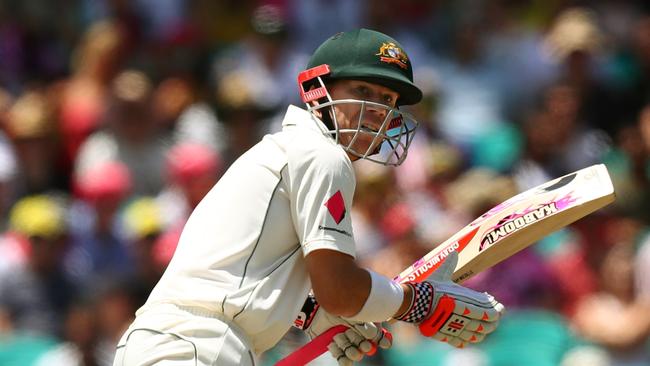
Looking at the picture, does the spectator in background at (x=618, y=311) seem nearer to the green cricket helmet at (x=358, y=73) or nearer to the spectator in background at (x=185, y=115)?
the spectator in background at (x=185, y=115)

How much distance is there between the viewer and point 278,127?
7.75m

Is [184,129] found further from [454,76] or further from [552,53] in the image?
[552,53]

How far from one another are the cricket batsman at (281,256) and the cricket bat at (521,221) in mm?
428

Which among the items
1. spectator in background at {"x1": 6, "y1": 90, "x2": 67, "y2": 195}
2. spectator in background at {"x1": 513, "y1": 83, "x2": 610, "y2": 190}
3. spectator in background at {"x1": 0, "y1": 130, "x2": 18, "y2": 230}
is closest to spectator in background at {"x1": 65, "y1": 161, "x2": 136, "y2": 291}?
spectator in background at {"x1": 6, "y1": 90, "x2": 67, "y2": 195}

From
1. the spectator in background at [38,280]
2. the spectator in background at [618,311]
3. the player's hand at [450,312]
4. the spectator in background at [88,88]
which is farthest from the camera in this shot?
the spectator in background at [88,88]

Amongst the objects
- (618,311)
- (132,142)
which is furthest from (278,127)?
(618,311)

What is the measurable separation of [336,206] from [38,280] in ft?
12.8

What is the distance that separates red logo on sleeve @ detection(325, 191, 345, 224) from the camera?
359cm

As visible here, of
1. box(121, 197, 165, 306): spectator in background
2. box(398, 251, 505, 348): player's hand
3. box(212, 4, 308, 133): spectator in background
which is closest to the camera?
box(398, 251, 505, 348): player's hand

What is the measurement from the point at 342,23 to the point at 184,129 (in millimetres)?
1480

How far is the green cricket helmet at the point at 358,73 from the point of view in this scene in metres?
3.88

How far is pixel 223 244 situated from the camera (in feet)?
12.0

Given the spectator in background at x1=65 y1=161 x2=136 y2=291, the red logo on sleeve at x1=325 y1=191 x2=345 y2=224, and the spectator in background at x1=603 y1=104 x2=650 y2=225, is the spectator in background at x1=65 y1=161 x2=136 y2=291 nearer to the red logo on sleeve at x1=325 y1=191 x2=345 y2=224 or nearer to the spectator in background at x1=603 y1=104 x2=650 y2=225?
the spectator in background at x1=603 y1=104 x2=650 y2=225

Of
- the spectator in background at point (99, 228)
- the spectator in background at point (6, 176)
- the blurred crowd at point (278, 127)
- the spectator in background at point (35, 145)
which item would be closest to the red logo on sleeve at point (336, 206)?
the blurred crowd at point (278, 127)
